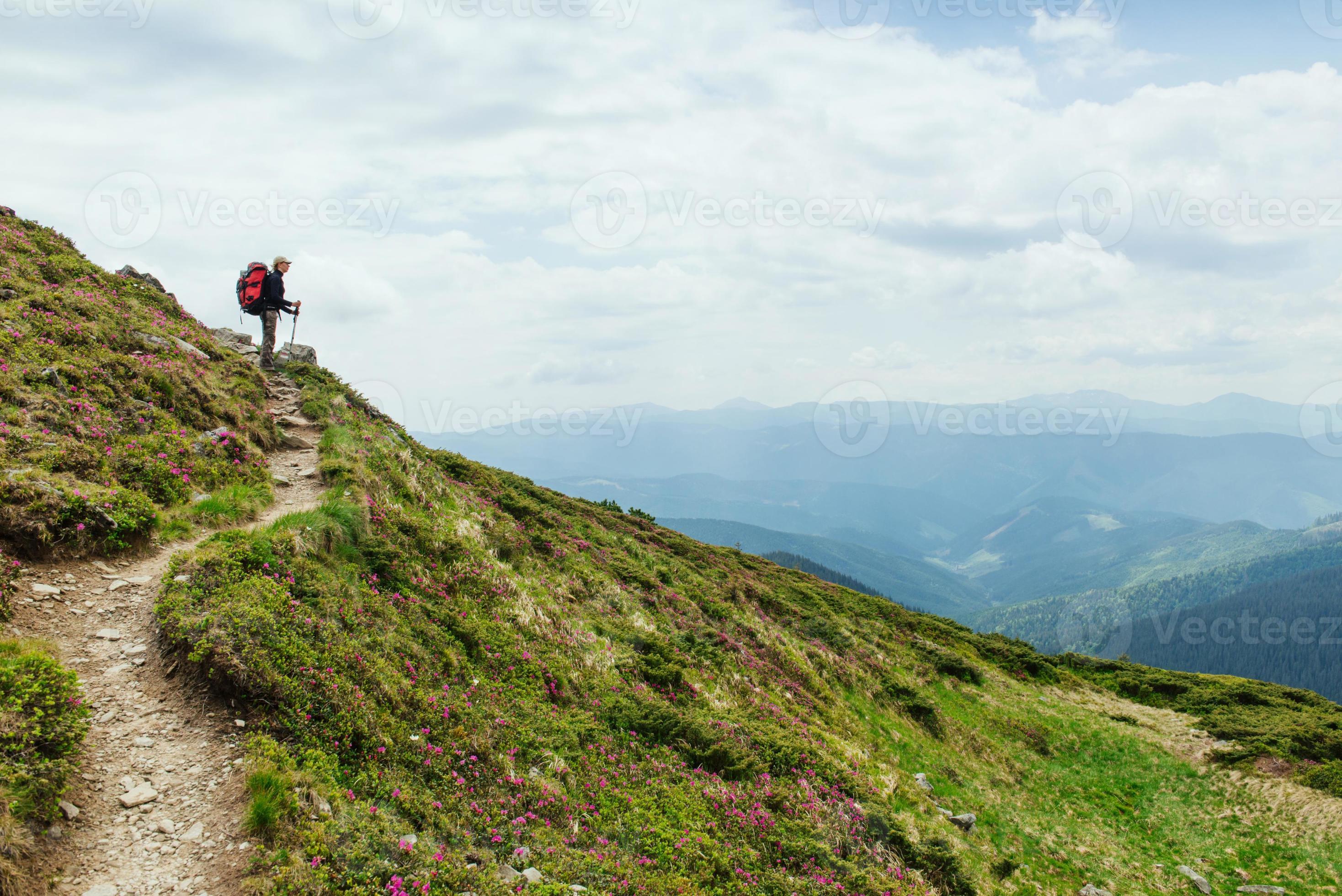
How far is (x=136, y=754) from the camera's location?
7121 mm

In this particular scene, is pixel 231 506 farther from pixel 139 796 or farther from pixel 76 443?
pixel 139 796

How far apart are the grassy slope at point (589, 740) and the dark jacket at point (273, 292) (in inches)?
136

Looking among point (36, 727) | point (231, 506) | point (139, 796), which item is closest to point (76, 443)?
point (231, 506)

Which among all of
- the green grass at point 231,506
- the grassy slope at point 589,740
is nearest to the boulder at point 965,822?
the grassy slope at point 589,740

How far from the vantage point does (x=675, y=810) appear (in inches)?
425

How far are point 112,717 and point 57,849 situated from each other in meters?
2.05

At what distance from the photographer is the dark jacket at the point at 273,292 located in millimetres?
22125

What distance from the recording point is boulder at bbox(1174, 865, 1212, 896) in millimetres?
17703

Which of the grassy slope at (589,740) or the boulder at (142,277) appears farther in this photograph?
the boulder at (142,277)

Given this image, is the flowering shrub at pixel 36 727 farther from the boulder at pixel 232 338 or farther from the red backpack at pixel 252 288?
the boulder at pixel 232 338

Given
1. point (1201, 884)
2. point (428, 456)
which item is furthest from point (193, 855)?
point (1201, 884)

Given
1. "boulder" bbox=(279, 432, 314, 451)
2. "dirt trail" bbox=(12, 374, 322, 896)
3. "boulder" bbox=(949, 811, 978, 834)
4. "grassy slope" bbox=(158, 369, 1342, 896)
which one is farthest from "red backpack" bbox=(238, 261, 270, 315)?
"boulder" bbox=(949, 811, 978, 834)

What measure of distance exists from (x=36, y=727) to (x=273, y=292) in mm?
19811

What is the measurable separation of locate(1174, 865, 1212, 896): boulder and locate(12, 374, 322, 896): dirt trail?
2485cm
